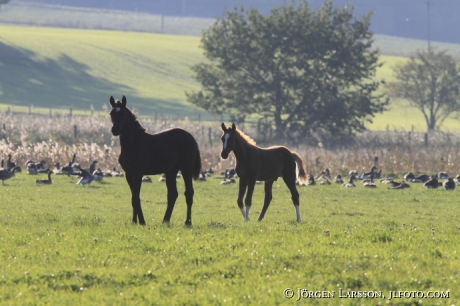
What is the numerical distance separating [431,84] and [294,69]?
4148 centimetres

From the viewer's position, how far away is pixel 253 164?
2322 cm

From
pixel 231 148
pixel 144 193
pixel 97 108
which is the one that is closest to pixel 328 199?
pixel 144 193

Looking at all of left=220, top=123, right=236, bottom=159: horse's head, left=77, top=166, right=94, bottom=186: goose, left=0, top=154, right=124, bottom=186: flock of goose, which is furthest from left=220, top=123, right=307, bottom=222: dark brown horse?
left=0, top=154, right=124, bottom=186: flock of goose

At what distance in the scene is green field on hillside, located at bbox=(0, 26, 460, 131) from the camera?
352 ft

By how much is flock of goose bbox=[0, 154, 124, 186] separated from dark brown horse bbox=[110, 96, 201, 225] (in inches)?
708

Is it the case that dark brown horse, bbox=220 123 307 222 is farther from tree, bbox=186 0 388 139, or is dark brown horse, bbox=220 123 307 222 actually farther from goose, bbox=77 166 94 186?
tree, bbox=186 0 388 139

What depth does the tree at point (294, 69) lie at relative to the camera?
74875mm

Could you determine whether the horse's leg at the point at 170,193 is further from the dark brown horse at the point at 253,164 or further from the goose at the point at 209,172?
the goose at the point at 209,172

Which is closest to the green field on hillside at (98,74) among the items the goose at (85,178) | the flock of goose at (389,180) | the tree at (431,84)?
the tree at (431,84)

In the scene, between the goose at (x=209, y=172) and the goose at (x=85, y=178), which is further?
the goose at (x=209, y=172)

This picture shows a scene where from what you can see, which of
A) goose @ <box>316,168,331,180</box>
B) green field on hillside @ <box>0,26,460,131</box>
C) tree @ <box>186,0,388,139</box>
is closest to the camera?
goose @ <box>316,168,331,180</box>

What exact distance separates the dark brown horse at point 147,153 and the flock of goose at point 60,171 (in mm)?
17974

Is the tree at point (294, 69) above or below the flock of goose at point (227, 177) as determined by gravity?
above

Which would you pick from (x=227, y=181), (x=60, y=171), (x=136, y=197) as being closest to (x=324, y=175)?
(x=227, y=181)
